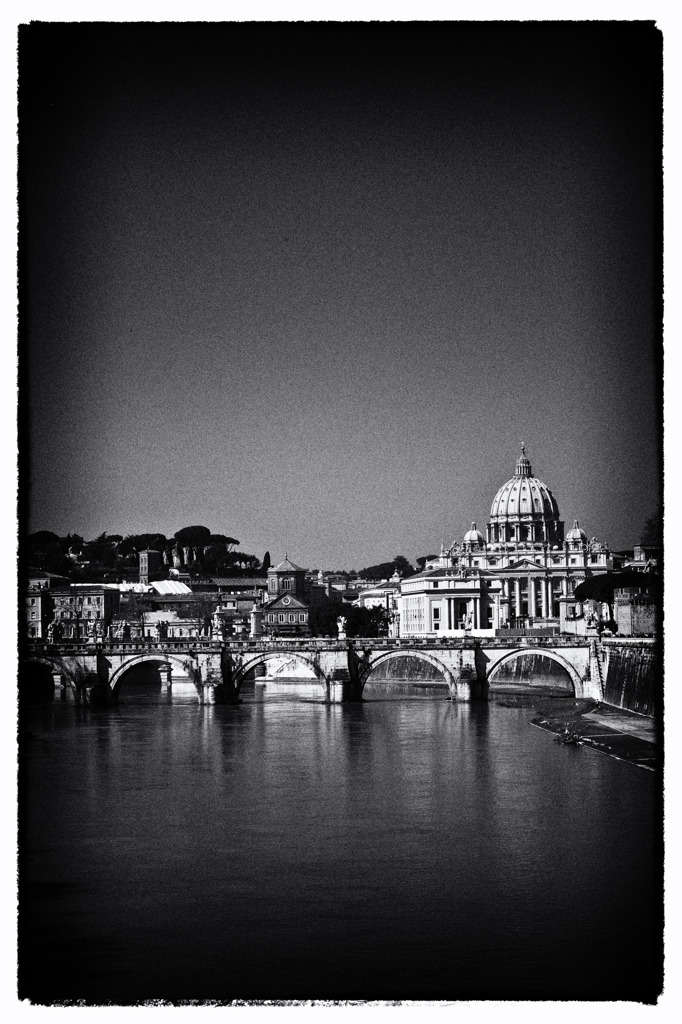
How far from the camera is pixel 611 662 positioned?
8266mm

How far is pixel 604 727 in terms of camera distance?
709 centimetres

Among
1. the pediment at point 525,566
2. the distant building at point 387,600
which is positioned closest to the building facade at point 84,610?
the distant building at point 387,600

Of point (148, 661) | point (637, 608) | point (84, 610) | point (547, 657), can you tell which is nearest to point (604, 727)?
point (637, 608)

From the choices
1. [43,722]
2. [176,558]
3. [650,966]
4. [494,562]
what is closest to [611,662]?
[176,558]

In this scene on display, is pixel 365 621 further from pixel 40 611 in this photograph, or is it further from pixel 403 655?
pixel 40 611

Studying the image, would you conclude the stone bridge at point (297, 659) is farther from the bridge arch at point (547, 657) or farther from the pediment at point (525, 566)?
the pediment at point (525, 566)

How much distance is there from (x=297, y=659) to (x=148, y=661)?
4.96 feet

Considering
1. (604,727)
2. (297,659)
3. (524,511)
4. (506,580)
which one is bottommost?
(604,727)

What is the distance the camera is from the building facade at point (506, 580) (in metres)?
11.1

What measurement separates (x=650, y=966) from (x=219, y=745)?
459 cm

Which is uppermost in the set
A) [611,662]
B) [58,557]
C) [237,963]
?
[58,557]

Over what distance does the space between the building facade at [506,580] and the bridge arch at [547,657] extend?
30cm

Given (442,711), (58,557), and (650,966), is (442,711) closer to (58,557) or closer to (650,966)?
(58,557)

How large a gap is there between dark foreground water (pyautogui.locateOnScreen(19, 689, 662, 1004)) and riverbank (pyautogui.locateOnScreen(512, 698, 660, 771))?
0.31ft
